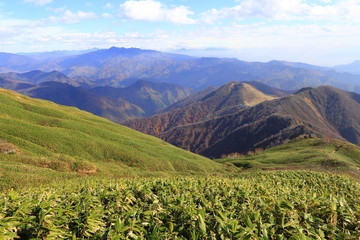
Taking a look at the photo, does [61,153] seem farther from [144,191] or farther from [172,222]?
[172,222]

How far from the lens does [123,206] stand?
7309 mm

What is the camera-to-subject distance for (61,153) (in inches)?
1641

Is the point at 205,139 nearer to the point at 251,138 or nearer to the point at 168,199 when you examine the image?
the point at 251,138

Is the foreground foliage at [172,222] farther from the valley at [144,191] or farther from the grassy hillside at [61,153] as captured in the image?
the grassy hillside at [61,153]

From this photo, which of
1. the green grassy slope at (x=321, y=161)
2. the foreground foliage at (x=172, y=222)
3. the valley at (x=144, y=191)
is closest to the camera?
the foreground foliage at (x=172, y=222)

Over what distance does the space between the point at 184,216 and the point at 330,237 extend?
394 cm

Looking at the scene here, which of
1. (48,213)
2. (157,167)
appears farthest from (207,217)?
(157,167)

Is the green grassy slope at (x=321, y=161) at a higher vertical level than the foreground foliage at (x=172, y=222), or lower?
lower

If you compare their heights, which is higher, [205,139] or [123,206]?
[123,206]

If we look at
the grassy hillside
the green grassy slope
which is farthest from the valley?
the green grassy slope

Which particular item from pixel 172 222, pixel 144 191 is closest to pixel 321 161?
pixel 144 191

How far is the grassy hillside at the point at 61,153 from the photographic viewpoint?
3062cm

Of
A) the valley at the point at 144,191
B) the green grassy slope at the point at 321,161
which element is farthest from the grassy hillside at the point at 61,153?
the green grassy slope at the point at 321,161

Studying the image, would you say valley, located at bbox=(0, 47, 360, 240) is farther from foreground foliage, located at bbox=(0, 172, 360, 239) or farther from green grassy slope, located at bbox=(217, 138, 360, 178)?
green grassy slope, located at bbox=(217, 138, 360, 178)
